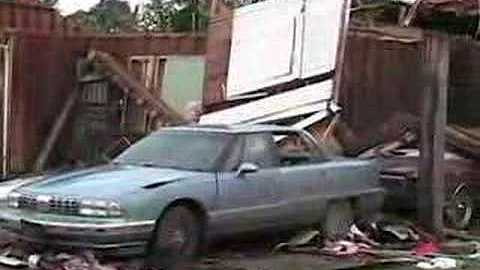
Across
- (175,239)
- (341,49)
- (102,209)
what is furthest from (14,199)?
(341,49)

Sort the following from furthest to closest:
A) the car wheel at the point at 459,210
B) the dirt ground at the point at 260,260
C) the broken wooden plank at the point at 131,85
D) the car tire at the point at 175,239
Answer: the broken wooden plank at the point at 131,85 < the car wheel at the point at 459,210 < the dirt ground at the point at 260,260 < the car tire at the point at 175,239

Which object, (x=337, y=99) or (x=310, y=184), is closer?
(x=310, y=184)

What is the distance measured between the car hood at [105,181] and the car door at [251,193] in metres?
0.45

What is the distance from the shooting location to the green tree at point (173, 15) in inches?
1345

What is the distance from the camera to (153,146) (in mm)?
12828

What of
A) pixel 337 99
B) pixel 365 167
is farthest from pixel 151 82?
pixel 365 167

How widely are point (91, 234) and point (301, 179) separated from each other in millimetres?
3177

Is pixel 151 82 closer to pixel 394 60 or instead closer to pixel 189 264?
pixel 394 60

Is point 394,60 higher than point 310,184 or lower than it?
higher

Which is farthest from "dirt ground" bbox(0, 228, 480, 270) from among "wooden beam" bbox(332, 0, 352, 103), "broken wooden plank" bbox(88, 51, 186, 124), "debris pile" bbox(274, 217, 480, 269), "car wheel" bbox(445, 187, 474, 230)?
"broken wooden plank" bbox(88, 51, 186, 124)

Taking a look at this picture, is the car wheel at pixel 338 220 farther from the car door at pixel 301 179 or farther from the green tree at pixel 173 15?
the green tree at pixel 173 15

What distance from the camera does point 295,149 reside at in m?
13.6

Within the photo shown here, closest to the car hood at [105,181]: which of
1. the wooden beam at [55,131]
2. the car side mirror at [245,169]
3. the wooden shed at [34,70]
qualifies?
the car side mirror at [245,169]

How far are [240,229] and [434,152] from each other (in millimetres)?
3583
